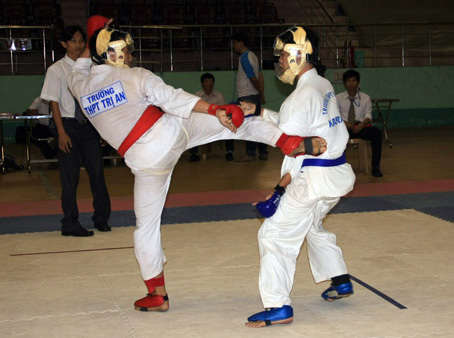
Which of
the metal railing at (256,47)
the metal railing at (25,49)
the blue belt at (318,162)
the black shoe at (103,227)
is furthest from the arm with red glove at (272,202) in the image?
the metal railing at (25,49)

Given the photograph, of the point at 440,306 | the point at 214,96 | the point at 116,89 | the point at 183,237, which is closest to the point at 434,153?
the point at 214,96

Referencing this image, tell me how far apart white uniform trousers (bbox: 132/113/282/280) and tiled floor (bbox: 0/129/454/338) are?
38cm

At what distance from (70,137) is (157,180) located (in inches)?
91.9

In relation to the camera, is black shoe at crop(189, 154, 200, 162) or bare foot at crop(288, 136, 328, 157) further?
black shoe at crop(189, 154, 200, 162)

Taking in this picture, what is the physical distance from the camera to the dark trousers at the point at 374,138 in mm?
9500

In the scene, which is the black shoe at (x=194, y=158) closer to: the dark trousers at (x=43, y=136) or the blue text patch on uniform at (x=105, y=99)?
the dark trousers at (x=43, y=136)

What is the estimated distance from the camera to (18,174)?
10.5 meters

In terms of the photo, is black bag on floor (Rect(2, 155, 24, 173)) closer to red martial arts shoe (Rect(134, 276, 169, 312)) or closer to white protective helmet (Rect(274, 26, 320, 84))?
red martial arts shoe (Rect(134, 276, 169, 312))

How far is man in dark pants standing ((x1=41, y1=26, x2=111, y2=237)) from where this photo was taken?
20.4 ft

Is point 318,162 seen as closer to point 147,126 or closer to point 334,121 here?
point 334,121

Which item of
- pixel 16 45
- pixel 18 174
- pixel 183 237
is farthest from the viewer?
pixel 16 45

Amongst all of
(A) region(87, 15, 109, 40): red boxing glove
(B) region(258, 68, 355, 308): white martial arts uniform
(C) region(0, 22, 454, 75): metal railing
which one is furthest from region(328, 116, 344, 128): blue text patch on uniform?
(C) region(0, 22, 454, 75): metal railing

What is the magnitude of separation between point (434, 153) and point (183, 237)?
676 cm

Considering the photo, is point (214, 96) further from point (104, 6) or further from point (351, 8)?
point (351, 8)
